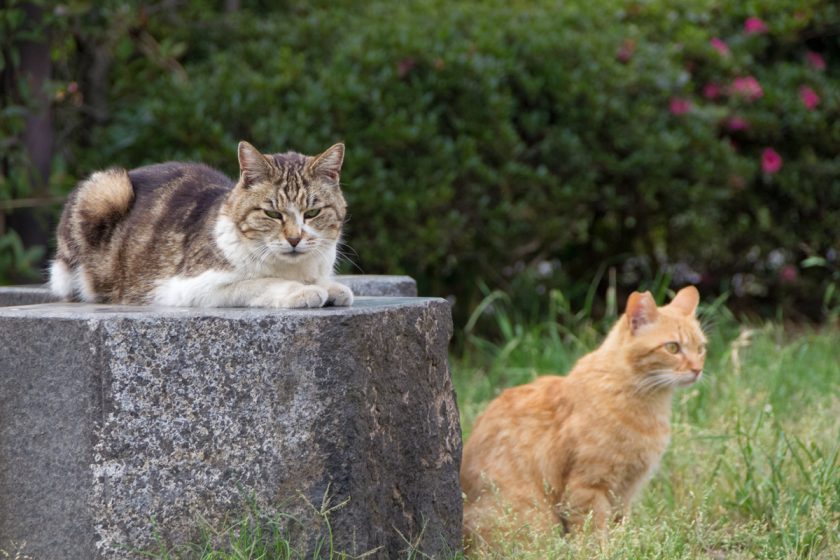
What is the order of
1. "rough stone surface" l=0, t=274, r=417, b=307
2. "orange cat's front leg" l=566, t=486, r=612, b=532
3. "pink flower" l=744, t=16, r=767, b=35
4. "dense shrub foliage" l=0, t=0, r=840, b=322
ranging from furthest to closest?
1. "pink flower" l=744, t=16, r=767, b=35
2. "dense shrub foliage" l=0, t=0, r=840, b=322
3. "rough stone surface" l=0, t=274, r=417, b=307
4. "orange cat's front leg" l=566, t=486, r=612, b=532

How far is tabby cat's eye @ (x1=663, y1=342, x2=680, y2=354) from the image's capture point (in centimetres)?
390

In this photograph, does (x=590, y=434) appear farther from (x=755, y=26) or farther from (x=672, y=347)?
(x=755, y=26)

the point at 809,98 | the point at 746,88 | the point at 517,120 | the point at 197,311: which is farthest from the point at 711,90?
the point at 197,311

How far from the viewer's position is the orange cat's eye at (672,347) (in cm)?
390

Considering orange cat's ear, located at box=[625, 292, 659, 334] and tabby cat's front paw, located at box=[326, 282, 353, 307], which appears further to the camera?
orange cat's ear, located at box=[625, 292, 659, 334]

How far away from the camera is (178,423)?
9.71 ft

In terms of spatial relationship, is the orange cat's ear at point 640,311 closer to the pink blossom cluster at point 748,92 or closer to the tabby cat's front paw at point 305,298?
the tabby cat's front paw at point 305,298

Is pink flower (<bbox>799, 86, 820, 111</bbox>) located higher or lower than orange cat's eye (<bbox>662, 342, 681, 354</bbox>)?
higher

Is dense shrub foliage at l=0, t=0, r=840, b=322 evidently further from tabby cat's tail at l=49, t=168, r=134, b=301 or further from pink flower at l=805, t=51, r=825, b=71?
tabby cat's tail at l=49, t=168, r=134, b=301

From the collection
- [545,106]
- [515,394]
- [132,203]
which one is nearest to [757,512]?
[515,394]

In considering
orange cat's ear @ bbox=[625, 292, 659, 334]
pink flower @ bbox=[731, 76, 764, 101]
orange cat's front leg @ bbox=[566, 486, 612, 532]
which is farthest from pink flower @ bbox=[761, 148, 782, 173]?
orange cat's front leg @ bbox=[566, 486, 612, 532]

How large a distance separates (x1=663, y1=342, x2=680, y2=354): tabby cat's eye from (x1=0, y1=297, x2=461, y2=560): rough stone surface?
4.15 feet

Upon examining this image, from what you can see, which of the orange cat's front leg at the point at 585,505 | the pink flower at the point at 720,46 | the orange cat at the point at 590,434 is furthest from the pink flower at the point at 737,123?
the orange cat's front leg at the point at 585,505

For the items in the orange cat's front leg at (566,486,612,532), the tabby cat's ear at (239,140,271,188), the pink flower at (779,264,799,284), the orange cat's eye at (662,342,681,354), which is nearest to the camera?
the tabby cat's ear at (239,140,271,188)
